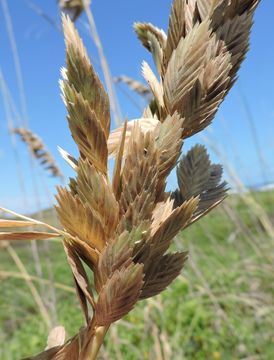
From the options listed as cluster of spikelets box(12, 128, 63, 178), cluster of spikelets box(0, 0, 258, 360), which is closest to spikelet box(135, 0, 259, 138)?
cluster of spikelets box(0, 0, 258, 360)

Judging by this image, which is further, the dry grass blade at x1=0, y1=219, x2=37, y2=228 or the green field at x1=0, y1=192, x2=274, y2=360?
the green field at x1=0, y1=192, x2=274, y2=360

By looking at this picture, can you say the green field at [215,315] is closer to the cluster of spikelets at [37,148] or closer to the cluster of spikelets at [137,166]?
the cluster of spikelets at [37,148]

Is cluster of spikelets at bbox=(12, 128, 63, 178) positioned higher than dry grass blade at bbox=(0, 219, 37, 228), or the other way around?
cluster of spikelets at bbox=(12, 128, 63, 178)

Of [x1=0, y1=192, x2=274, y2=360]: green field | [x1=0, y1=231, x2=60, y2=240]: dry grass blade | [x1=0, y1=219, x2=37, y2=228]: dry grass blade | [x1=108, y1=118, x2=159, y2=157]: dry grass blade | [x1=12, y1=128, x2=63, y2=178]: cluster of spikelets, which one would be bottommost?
[x1=0, y1=192, x2=274, y2=360]: green field

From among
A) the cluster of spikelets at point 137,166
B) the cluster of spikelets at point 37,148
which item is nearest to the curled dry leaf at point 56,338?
the cluster of spikelets at point 137,166

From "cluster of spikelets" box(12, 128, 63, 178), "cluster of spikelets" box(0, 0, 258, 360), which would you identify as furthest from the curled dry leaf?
"cluster of spikelets" box(12, 128, 63, 178)

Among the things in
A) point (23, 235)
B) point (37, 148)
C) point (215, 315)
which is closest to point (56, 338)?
point (23, 235)

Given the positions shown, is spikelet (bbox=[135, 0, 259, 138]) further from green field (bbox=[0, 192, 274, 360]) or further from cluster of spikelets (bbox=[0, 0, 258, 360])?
green field (bbox=[0, 192, 274, 360])

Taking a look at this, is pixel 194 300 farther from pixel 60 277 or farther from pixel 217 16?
pixel 60 277

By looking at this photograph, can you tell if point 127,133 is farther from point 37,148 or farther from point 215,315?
point 215,315
